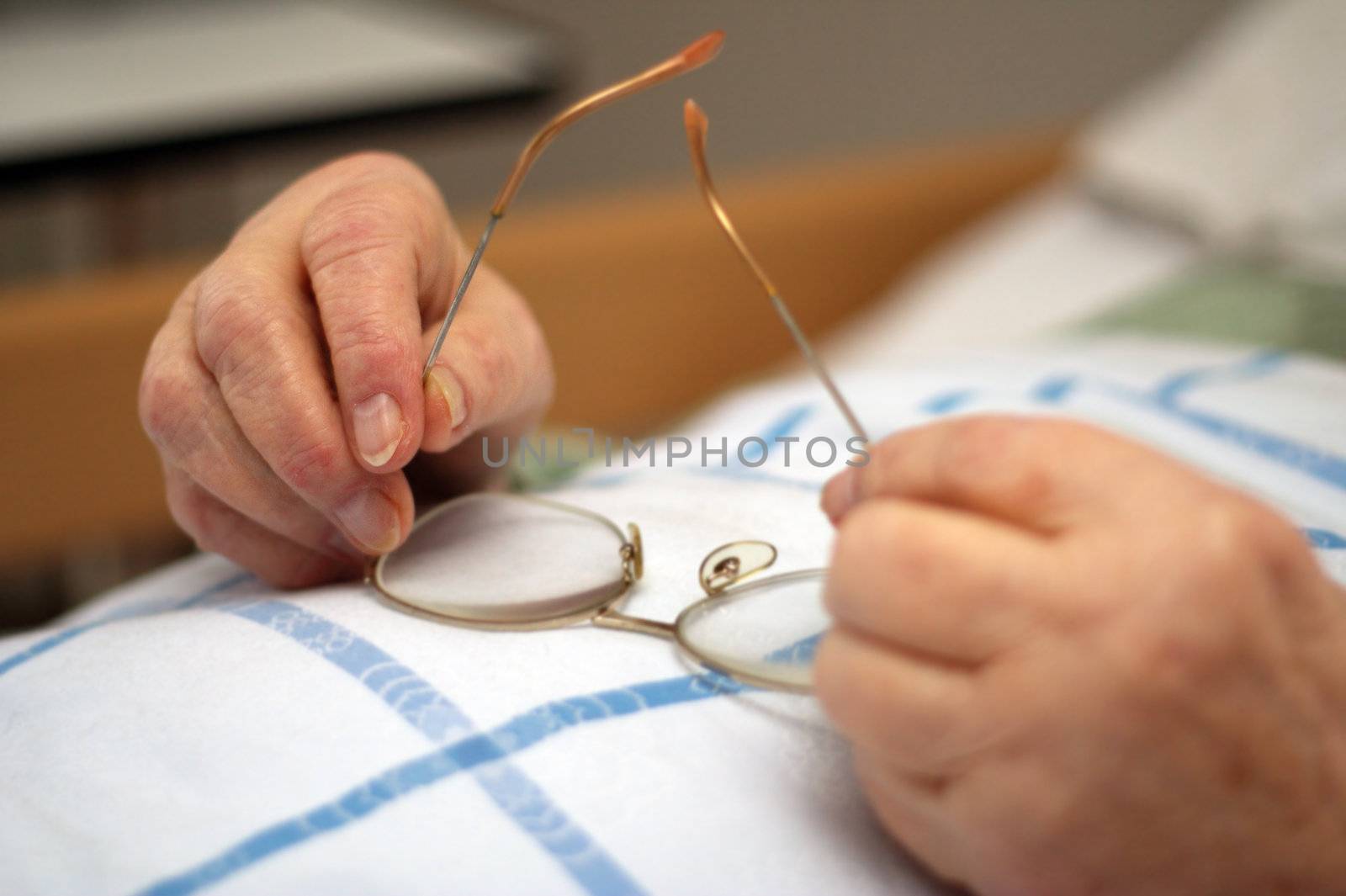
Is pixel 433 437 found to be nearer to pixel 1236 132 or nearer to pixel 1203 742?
pixel 1203 742

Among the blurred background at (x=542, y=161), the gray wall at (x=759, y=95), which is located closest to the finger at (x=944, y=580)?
the blurred background at (x=542, y=161)

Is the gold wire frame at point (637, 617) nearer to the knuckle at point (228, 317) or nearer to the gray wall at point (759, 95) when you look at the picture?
the knuckle at point (228, 317)

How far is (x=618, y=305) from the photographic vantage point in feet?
4.33

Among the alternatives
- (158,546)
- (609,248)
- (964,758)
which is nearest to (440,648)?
(964,758)

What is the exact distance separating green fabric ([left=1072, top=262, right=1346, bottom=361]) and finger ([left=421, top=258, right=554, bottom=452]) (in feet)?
1.60

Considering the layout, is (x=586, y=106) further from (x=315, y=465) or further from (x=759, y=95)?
(x=759, y=95)

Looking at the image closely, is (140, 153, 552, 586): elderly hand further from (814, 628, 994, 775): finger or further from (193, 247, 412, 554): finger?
(814, 628, 994, 775): finger

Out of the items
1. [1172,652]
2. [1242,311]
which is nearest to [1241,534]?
[1172,652]

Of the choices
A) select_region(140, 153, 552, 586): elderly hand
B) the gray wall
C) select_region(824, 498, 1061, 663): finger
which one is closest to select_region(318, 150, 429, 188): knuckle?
select_region(140, 153, 552, 586): elderly hand

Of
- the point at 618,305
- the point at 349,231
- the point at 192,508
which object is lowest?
the point at 618,305

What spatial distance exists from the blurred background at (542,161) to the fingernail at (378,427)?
79cm

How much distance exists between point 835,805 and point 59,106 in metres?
1.31

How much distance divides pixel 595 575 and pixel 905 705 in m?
0.21

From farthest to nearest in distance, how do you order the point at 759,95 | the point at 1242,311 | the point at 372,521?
the point at 759,95 < the point at 1242,311 < the point at 372,521
